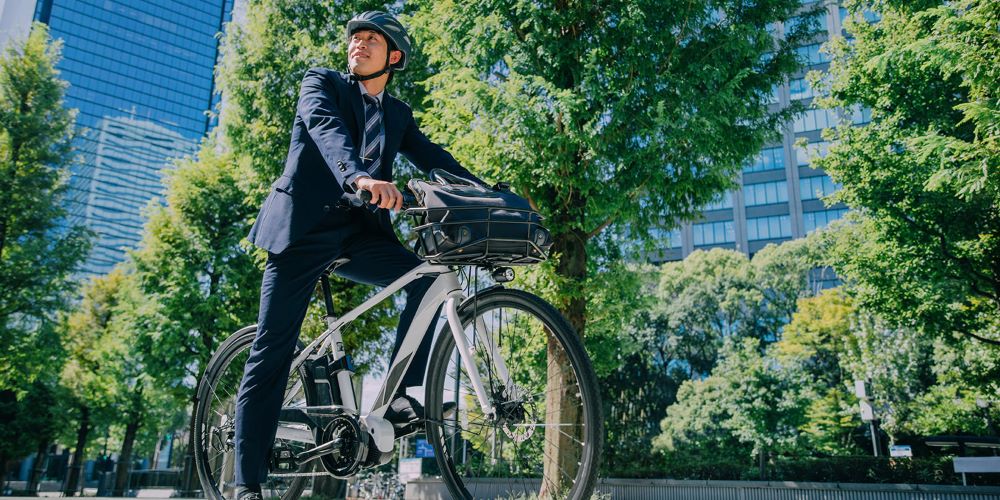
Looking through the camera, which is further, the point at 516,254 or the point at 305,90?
the point at 305,90

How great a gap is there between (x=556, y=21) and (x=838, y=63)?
1063cm

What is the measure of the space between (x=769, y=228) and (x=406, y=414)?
60.1 metres

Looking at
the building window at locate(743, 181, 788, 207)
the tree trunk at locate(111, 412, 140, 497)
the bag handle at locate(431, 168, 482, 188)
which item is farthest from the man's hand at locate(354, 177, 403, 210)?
the building window at locate(743, 181, 788, 207)

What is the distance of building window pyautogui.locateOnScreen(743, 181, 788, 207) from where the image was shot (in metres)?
57.6

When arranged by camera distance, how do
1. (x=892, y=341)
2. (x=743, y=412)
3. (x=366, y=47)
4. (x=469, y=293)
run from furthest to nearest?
(x=743, y=412), (x=892, y=341), (x=366, y=47), (x=469, y=293)

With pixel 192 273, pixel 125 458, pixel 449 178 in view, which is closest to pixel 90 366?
pixel 125 458

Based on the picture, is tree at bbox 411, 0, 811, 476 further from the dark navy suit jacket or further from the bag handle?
the bag handle

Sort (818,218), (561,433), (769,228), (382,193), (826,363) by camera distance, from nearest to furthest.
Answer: (382,193)
(561,433)
(826,363)
(818,218)
(769,228)

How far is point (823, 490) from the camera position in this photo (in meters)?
18.5

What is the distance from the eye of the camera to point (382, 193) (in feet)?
6.81

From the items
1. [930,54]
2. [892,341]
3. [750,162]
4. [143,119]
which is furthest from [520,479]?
[143,119]

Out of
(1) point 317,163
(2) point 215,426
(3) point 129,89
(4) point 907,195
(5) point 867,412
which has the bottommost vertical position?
(2) point 215,426

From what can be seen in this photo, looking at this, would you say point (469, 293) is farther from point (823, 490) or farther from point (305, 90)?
point (823, 490)

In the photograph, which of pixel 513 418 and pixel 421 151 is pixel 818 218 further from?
pixel 513 418
